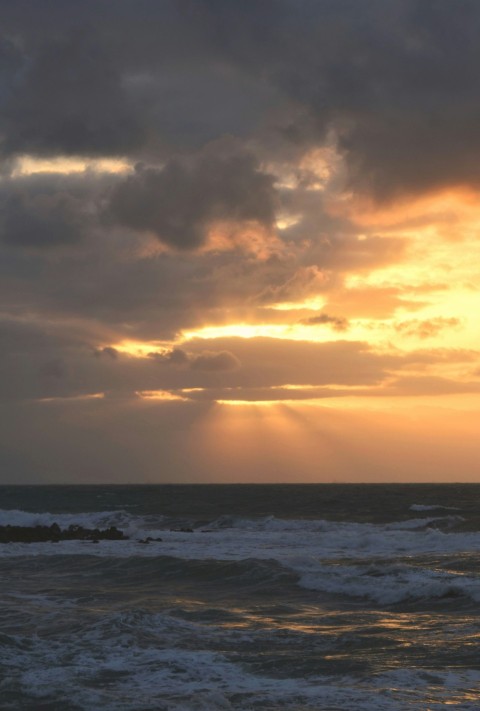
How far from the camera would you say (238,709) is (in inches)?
500

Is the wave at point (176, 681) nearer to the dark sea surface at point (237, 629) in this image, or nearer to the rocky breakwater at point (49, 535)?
the dark sea surface at point (237, 629)

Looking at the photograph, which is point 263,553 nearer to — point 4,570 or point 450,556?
point 450,556

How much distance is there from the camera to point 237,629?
739 inches

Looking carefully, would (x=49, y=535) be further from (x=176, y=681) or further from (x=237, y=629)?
(x=176, y=681)

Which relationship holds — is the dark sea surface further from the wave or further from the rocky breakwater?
the rocky breakwater

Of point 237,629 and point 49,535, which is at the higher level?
point 237,629

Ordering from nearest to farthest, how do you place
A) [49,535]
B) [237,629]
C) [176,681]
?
[176,681], [237,629], [49,535]

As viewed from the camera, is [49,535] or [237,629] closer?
[237,629]

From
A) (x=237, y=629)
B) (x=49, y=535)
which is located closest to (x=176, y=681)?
(x=237, y=629)

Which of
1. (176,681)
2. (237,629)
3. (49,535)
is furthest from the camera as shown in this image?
(49,535)

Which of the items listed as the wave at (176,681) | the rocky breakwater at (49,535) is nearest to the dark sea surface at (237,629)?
the wave at (176,681)

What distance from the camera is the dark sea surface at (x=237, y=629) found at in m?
13.6

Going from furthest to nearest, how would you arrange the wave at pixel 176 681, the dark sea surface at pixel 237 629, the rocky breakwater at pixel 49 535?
the rocky breakwater at pixel 49 535
the dark sea surface at pixel 237 629
the wave at pixel 176 681

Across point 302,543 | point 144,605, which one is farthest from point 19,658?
point 302,543
